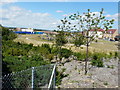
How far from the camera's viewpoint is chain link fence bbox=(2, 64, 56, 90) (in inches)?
142

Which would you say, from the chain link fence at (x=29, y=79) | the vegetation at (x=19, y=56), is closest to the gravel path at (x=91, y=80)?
the chain link fence at (x=29, y=79)

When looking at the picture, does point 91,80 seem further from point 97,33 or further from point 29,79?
point 29,79

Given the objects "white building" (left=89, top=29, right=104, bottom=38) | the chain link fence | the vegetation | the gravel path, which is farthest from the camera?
"white building" (left=89, top=29, right=104, bottom=38)

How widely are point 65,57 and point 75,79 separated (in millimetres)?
4119

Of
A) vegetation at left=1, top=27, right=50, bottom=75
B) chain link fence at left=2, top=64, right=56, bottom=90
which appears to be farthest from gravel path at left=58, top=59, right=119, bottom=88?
vegetation at left=1, top=27, right=50, bottom=75

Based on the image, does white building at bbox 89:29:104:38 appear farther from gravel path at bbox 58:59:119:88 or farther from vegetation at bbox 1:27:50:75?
vegetation at bbox 1:27:50:75

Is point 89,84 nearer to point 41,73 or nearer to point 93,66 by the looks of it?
point 41,73

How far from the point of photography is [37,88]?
410 cm

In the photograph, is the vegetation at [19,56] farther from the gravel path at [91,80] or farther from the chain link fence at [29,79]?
the gravel path at [91,80]

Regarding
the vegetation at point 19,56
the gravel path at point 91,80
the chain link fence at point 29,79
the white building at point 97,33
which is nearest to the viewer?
the chain link fence at point 29,79

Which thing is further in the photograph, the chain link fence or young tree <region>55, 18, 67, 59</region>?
young tree <region>55, 18, 67, 59</region>

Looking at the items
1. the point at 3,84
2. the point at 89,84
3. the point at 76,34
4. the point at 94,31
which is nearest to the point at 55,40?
the point at 76,34

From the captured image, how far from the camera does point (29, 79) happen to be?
4227mm

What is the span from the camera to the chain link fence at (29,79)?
11.8 feet
